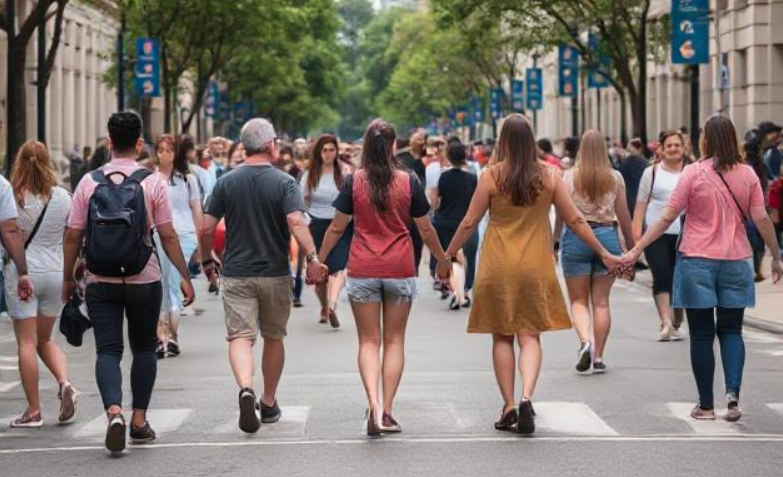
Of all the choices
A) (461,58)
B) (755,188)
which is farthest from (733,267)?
(461,58)

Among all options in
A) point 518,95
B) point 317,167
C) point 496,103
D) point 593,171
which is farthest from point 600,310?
point 496,103

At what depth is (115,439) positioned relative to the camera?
10.1 metres

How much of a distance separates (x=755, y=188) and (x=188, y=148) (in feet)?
22.4

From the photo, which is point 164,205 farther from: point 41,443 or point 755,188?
point 755,188

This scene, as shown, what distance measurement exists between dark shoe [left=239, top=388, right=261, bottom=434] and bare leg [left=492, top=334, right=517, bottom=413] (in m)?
1.38

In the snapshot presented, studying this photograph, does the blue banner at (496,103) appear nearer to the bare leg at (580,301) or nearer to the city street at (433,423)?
the city street at (433,423)

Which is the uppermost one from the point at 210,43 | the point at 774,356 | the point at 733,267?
the point at 210,43

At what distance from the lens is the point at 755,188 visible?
38.0 feet

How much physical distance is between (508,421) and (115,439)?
7.39ft

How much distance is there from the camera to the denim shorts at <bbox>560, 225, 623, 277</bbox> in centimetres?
1438

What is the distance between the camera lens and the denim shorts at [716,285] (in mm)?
11406

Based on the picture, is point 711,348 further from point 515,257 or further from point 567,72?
point 567,72

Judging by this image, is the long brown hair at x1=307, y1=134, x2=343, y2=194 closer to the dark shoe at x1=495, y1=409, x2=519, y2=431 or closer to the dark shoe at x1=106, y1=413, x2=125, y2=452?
the dark shoe at x1=495, y1=409, x2=519, y2=431

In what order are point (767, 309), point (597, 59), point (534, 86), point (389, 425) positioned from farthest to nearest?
point (534, 86)
point (597, 59)
point (767, 309)
point (389, 425)
